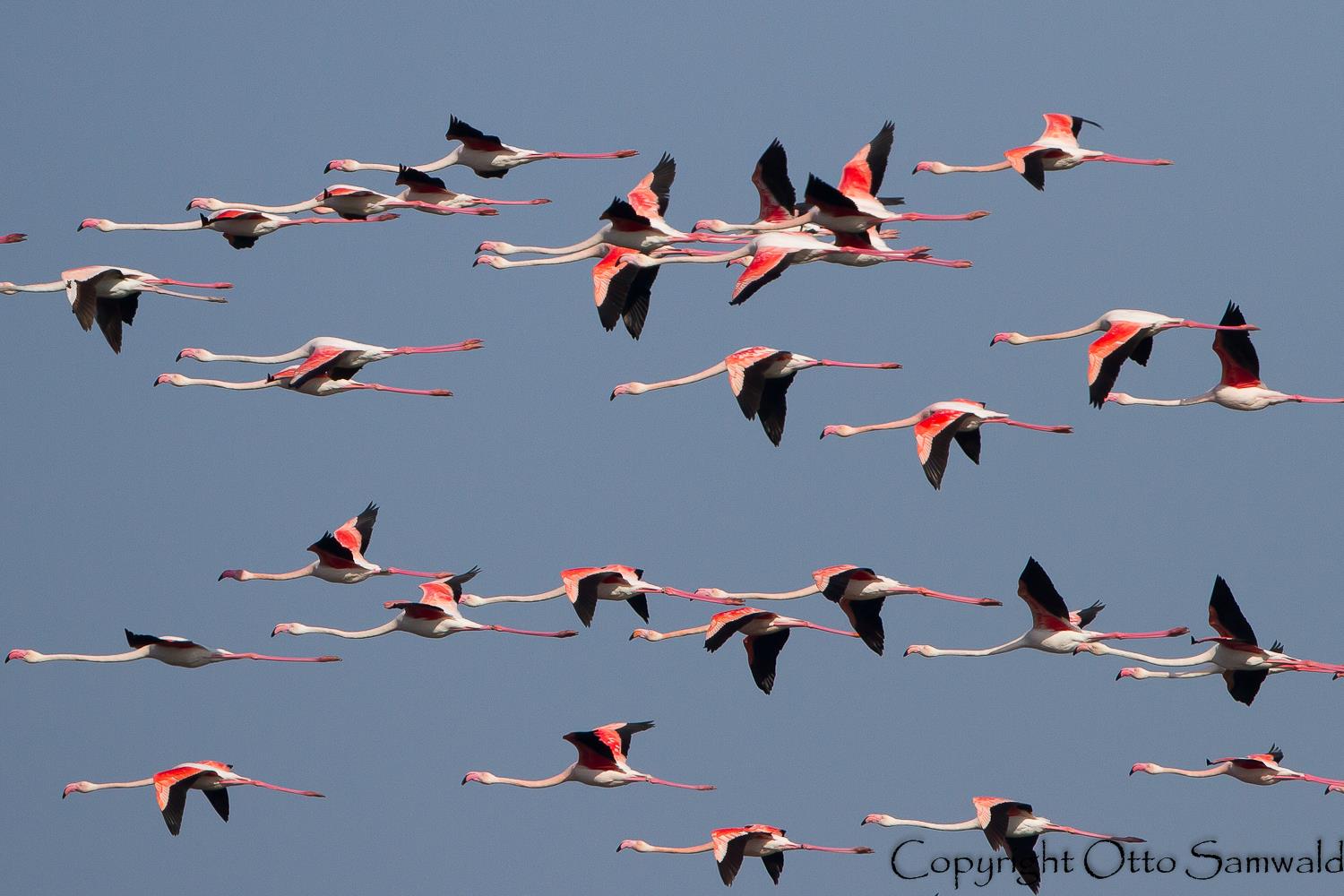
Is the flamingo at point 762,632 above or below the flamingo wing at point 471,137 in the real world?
below

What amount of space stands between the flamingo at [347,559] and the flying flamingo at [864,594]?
517cm

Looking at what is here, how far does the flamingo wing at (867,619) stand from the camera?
105ft

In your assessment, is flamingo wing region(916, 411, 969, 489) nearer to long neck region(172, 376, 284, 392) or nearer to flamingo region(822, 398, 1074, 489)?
flamingo region(822, 398, 1074, 489)

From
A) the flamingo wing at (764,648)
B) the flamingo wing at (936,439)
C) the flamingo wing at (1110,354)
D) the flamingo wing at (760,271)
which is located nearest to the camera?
the flamingo wing at (760,271)

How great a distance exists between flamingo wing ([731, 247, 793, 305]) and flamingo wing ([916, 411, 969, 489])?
2.77 meters

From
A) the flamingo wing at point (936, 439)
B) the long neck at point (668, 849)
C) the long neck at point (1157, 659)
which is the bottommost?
the long neck at point (668, 849)

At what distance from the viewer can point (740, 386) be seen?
2966 cm

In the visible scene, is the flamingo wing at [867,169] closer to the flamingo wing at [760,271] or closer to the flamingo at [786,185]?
the flamingo at [786,185]

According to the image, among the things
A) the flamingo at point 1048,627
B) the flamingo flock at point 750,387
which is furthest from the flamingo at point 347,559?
the flamingo at point 1048,627

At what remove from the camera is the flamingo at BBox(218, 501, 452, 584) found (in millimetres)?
32969

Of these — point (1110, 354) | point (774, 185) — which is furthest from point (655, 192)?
point (1110, 354)

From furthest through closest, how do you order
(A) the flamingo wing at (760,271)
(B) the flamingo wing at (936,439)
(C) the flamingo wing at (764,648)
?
(C) the flamingo wing at (764,648) → (B) the flamingo wing at (936,439) → (A) the flamingo wing at (760,271)

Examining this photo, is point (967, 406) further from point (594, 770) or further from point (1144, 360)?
point (594, 770)

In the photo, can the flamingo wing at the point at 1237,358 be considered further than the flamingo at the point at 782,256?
Yes
